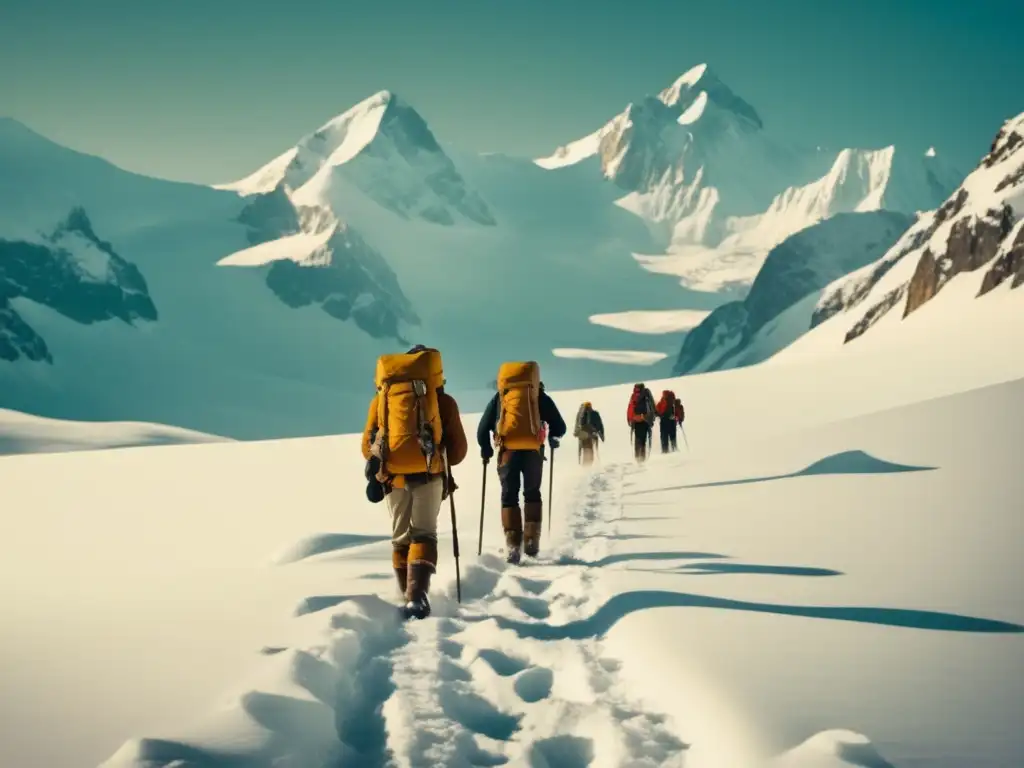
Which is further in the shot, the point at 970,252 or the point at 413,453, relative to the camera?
the point at 970,252

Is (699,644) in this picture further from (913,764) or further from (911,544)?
(911,544)

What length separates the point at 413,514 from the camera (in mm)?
7754

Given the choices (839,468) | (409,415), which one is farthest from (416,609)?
(839,468)

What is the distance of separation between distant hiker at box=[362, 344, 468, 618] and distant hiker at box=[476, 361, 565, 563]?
231 cm

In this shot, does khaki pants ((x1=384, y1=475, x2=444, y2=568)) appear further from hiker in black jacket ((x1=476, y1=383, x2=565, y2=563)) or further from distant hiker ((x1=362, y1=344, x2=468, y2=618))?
hiker in black jacket ((x1=476, y1=383, x2=565, y2=563))

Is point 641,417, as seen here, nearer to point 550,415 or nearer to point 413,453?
point 550,415

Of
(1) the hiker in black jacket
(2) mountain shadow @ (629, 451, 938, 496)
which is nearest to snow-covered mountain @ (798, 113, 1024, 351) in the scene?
(2) mountain shadow @ (629, 451, 938, 496)

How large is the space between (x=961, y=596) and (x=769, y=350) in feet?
550

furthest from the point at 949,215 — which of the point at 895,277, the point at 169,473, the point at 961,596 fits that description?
the point at 961,596

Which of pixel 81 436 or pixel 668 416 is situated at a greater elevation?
pixel 81 436

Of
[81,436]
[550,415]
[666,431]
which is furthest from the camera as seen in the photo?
[81,436]

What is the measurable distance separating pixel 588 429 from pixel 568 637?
14356 mm

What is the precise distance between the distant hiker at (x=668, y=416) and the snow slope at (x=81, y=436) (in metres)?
43.7

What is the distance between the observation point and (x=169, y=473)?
73.0 ft
